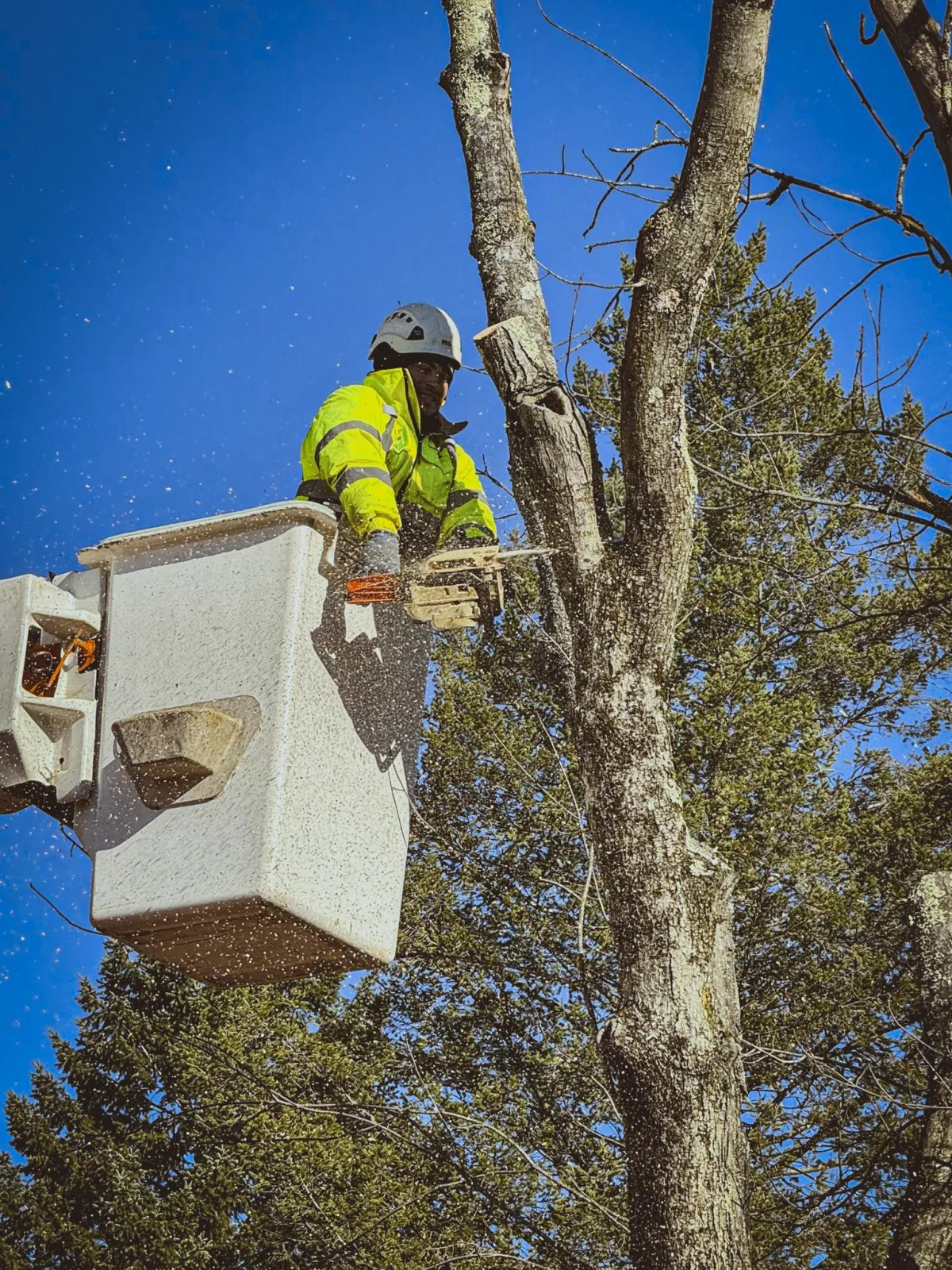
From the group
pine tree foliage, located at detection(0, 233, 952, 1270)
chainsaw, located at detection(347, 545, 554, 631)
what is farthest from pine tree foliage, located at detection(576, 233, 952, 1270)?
chainsaw, located at detection(347, 545, 554, 631)

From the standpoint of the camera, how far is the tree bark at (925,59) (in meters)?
3.50

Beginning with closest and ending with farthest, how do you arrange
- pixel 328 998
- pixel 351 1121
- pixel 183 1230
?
pixel 351 1121 < pixel 328 998 < pixel 183 1230

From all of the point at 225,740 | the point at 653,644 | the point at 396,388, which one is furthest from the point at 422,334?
the point at 225,740

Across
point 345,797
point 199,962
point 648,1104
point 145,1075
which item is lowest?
point 648,1104

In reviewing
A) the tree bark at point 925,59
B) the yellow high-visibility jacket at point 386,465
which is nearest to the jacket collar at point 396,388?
the yellow high-visibility jacket at point 386,465

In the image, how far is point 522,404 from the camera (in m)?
3.38

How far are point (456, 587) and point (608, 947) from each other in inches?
205

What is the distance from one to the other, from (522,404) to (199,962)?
65.9 inches

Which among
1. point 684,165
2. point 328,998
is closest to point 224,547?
point 684,165

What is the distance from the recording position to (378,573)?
308cm

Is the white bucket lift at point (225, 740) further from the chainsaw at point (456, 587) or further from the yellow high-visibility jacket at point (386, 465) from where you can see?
the yellow high-visibility jacket at point (386, 465)

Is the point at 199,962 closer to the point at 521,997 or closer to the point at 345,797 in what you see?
the point at 345,797

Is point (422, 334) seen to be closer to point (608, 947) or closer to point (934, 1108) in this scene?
point (934, 1108)

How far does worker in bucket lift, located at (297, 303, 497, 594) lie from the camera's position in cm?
314
